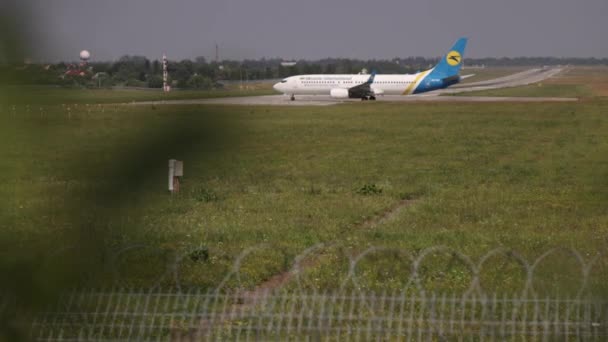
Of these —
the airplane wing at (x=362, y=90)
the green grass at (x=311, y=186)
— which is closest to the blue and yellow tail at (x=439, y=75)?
the airplane wing at (x=362, y=90)

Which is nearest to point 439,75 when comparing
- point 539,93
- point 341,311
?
point 539,93

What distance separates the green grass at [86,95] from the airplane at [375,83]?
42.5 meters

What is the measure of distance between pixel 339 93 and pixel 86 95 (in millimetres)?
45214

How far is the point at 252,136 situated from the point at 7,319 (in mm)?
288

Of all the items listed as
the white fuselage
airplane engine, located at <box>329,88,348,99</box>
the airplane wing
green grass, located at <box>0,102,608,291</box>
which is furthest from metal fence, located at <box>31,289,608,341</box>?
the airplane wing

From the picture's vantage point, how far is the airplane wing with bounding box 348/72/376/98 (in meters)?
46.3

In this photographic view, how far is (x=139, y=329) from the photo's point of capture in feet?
9.14

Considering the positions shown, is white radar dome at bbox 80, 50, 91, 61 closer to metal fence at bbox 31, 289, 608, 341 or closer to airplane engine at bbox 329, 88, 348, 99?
metal fence at bbox 31, 289, 608, 341

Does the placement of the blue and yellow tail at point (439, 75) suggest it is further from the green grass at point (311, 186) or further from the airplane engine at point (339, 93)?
the green grass at point (311, 186)

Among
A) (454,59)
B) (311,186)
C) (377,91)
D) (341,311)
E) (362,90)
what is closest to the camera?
(341,311)

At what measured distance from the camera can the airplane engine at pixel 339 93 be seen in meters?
45.8

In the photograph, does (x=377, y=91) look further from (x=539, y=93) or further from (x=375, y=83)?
(x=539, y=93)

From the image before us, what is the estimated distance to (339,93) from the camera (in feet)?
150

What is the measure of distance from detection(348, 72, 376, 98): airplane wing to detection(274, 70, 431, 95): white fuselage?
34 centimetres
